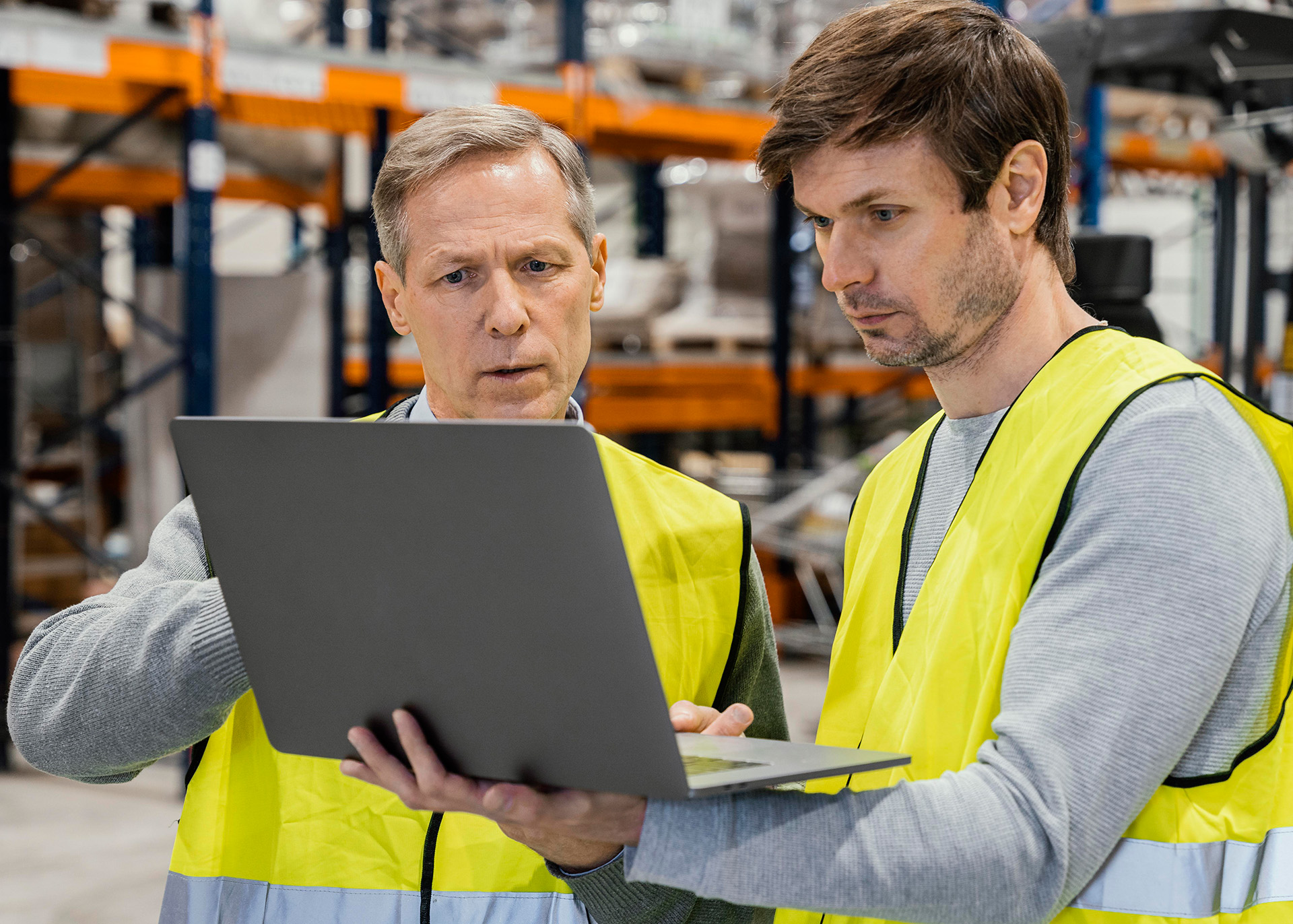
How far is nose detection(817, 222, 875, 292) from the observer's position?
1585mm

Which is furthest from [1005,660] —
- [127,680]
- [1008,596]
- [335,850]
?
[127,680]

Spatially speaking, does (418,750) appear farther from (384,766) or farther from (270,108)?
(270,108)

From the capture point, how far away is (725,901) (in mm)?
1702

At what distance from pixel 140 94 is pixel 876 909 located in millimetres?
5563

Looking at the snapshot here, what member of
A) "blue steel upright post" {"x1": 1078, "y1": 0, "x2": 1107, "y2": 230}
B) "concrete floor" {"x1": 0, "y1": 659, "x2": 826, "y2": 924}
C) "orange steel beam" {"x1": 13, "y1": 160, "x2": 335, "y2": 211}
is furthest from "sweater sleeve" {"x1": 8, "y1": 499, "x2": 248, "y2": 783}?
"blue steel upright post" {"x1": 1078, "y1": 0, "x2": 1107, "y2": 230}

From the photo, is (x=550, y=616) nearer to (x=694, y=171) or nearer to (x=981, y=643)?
(x=981, y=643)

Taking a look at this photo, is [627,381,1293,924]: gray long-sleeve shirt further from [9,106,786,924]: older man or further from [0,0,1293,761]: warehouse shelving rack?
[0,0,1293,761]: warehouse shelving rack

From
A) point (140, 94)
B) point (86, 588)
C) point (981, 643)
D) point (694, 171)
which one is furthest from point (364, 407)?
point (981, 643)

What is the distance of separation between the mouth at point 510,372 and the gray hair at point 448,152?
0.72 ft

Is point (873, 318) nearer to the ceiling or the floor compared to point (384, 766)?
nearer to the ceiling

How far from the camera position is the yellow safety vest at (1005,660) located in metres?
1.37

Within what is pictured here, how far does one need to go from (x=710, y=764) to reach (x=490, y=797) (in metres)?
0.22

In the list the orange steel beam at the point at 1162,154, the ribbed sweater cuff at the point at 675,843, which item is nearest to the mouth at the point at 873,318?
→ the ribbed sweater cuff at the point at 675,843

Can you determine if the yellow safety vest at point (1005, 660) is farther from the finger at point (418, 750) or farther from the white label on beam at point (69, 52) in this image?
the white label on beam at point (69, 52)
